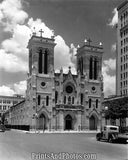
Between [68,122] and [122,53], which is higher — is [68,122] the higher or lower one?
the lower one

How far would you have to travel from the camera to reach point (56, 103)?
7588 centimetres

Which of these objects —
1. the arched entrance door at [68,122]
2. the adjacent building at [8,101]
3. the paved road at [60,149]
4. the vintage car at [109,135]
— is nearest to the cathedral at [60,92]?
the arched entrance door at [68,122]

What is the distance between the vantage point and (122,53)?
339 feet

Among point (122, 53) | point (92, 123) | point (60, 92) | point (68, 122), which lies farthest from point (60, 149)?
point (122, 53)

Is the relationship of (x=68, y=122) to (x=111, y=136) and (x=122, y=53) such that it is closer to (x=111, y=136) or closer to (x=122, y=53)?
(x=122, y=53)

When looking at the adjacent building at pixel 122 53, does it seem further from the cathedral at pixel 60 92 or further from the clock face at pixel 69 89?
the clock face at pixel 69 89

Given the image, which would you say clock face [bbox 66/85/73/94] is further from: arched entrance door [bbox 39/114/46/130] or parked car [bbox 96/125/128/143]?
parked car [bbox 96/125/128/143]

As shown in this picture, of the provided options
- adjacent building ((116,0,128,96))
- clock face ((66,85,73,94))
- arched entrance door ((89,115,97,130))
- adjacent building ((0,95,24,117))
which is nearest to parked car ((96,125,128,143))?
clock face ((66,85,73,94))

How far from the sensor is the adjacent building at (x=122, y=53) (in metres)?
100

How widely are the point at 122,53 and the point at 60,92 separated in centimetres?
3634

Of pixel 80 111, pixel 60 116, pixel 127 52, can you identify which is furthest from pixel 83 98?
pixel 127 52

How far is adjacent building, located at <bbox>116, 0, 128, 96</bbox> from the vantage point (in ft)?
329

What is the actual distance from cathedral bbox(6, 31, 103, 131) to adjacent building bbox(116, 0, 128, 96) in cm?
2156

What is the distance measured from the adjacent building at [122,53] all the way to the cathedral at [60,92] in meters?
21.6
